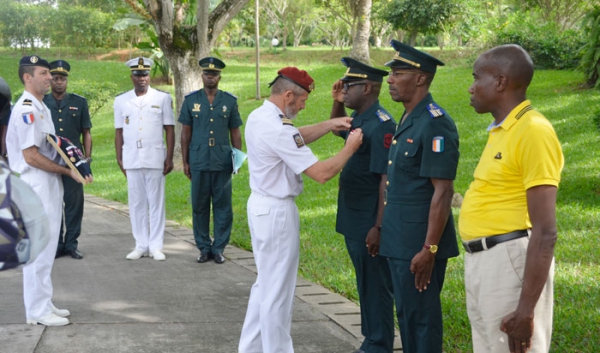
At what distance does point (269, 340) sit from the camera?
16.0ft

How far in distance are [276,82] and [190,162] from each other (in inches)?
150

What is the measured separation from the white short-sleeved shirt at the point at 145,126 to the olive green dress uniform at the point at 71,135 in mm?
643

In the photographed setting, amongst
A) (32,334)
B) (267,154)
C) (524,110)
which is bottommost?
(32,334)

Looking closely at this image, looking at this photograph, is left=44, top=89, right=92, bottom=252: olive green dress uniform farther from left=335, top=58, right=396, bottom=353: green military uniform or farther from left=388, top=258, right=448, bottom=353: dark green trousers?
left=388, top=258, right=448, bottom=353: dark green trousers

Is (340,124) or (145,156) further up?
(340,124)

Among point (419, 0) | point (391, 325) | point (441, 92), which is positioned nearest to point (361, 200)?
point (391, 325)

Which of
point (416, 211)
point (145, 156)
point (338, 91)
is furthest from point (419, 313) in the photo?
point (145, 156)

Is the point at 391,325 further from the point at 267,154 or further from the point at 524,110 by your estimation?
the point at 524,110

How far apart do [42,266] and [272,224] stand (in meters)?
2.16

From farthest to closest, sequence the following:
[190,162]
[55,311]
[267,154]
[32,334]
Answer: [190,162] → [55,311] → [32,334] → [267,154]

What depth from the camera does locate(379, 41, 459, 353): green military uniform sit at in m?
4.20

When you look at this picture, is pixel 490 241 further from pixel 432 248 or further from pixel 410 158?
pixel 410 158

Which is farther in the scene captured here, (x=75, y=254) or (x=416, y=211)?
(x=75, y=254)

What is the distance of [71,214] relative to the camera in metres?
8.57
